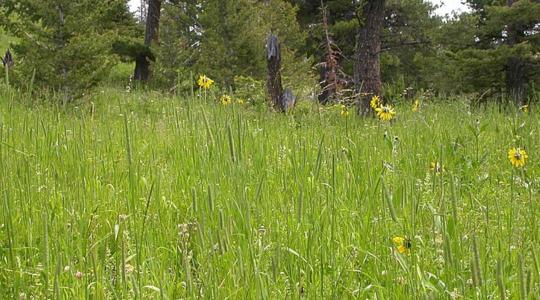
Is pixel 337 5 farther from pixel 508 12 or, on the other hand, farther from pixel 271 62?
pixel 271 62

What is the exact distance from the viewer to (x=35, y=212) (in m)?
1.78

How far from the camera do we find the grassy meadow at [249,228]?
3.75 feet

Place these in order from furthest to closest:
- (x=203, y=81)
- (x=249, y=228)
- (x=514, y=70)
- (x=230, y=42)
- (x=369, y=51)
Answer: (x=514, y=70)
(x=230, y=42)
(x=369, y=51)
(x=203, y=81)
(x=249, y=228)

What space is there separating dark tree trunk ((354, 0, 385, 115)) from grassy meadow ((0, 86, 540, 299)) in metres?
4.00

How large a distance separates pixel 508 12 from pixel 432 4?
29.8 feet

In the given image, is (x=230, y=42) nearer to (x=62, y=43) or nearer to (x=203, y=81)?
(x=62, y=43)

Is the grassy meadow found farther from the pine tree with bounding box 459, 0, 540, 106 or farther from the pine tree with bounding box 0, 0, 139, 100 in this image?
the pine tree with bounding box 459, 0, 540, 106

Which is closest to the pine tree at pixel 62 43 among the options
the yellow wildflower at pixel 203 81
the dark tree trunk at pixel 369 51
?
the dark tree trunk at pixel 369 51

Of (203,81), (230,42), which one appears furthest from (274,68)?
(203,81)

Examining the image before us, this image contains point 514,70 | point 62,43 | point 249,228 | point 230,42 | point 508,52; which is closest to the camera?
point 249,228

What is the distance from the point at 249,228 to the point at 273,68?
7.06m

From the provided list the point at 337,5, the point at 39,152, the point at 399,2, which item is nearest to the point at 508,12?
the point at 337,5

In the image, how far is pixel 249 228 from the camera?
1.11 m

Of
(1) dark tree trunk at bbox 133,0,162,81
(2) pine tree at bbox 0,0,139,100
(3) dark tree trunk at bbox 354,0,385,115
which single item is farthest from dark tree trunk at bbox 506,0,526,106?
(2) pine tree at bbox 0,0,139,100
